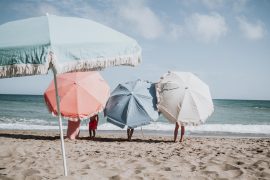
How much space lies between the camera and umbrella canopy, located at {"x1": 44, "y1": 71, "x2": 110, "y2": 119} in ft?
27.7

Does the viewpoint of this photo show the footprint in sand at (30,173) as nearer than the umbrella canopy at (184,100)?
Yes

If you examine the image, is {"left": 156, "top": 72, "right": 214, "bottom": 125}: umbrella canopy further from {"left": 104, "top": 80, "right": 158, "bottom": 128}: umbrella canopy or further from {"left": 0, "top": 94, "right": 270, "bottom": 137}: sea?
{"left": 0, "top": 94, "right": 270, "bottom": 137}: sea

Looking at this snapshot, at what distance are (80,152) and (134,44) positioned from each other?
4583 millimetres

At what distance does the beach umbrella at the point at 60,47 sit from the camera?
3.23 meters

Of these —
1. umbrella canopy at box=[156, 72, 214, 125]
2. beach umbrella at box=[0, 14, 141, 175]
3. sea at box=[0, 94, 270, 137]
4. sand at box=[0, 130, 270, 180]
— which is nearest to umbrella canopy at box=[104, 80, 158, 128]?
umbrella canopy at box=[156, 72, 214, 125]

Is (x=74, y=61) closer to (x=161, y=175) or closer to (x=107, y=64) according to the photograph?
(x=107, y=64)

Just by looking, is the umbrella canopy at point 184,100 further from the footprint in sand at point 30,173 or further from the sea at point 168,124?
the footprint in sand at point 30,173

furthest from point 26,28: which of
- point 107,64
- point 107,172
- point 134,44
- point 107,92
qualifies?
point 107,92

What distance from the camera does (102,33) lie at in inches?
148

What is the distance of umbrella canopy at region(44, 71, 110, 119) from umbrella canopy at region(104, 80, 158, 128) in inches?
13.3

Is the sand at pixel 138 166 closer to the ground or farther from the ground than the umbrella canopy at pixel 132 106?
closer to the ground

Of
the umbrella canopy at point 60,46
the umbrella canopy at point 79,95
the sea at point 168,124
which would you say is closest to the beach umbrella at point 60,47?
the umbrella canopy at point 60,46

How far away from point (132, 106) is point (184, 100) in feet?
5.23

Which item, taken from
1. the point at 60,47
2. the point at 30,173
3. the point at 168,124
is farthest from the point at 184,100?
the point at 168,124
